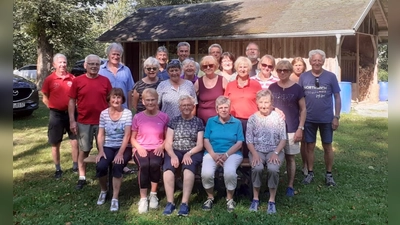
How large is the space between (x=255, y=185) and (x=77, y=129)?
253 centimetres

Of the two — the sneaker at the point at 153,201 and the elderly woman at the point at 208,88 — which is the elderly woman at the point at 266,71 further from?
the sneaker at the point at 153,201

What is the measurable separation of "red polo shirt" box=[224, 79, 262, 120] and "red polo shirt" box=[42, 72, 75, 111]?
94.8 inches

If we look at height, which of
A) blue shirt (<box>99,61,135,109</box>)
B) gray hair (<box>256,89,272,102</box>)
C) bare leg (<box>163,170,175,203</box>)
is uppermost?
blue shirt (<box>99,61,135,109</box>)

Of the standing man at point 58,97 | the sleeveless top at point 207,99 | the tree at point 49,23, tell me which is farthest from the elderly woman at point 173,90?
the tree at point 49,23

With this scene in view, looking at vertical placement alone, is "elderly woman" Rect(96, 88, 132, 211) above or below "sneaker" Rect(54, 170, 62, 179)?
above

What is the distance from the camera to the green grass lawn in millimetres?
4012

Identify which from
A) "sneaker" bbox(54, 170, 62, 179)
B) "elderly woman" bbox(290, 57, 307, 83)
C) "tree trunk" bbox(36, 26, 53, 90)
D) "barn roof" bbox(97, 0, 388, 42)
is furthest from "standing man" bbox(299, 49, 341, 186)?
"tree trunk" bbox(36, 26, 53, 90)

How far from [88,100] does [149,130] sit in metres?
1.06

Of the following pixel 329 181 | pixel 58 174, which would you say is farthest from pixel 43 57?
pixel 329 181

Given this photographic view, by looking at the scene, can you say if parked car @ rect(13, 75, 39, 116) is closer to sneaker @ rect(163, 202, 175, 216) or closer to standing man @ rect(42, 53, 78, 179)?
standing man @ rect(42, 53, 78, 179)

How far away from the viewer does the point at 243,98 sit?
14.9ft

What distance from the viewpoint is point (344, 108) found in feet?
39.4

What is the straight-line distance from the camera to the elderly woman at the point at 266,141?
4.24m

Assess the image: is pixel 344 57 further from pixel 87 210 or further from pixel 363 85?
pixel 87 210
